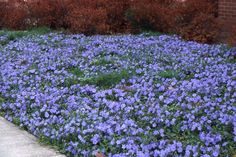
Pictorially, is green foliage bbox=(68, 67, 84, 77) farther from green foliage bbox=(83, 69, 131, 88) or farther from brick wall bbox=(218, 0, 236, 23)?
brick wall bbox=(218, 0, 236, 23)

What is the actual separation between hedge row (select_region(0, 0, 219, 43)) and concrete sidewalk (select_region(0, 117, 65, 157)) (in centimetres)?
525

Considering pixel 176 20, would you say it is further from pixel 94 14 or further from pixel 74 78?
pixel 74 78

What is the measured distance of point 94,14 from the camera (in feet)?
37.5

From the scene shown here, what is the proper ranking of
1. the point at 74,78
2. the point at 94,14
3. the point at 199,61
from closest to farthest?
the point at 74,78 < the point at 199,61 < the point at 94,14

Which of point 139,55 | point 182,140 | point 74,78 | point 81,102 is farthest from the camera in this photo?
point 139,55

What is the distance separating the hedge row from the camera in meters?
9.98

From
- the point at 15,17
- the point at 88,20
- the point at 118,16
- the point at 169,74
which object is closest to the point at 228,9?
the point at 118,16

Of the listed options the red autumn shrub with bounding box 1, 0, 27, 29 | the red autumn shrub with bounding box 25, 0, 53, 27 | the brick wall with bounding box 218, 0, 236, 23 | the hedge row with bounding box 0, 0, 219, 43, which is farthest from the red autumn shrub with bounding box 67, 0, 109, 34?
the brick wall with bounding box 218, 0, 236, 23

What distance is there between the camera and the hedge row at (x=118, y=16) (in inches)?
393

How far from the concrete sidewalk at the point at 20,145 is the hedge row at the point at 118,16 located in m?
5.25

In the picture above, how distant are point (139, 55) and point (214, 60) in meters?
1.22

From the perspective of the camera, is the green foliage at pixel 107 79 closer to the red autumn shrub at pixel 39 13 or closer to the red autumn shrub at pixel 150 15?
the red autumn shrub at pixel 150 15

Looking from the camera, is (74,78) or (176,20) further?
(176,20)

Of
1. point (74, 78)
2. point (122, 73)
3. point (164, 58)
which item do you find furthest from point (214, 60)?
point (74, 78)
